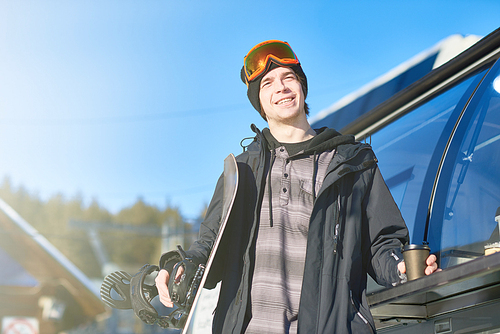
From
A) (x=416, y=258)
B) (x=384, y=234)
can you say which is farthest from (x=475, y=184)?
(x=416, y=258)

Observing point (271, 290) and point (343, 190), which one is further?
point (343, 190)

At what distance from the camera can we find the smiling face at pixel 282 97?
225 cm

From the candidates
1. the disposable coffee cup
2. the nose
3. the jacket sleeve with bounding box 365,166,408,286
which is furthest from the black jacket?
the nose

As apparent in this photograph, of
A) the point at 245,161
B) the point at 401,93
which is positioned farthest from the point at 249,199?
the point at 401,93

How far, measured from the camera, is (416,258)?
5.48ft

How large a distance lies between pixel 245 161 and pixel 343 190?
0.49m

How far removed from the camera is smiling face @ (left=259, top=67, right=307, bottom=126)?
2248mm

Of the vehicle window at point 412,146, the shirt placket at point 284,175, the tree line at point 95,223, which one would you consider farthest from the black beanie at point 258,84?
the tree line at point 95,223

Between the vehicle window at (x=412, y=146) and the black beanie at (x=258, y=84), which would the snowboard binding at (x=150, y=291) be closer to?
the black beanie at (x=258, y=84)

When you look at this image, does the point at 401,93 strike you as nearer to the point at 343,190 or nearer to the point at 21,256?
the point at 343,190

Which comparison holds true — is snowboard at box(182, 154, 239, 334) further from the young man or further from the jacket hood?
the jacket hood

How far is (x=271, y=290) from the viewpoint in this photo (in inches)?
72.0

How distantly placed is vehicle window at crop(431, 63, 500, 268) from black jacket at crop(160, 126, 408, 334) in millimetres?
588

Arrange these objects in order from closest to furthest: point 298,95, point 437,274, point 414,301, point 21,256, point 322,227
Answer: point 437,274 < point 322,227 < point 414,301 < point 298,95 < point 21,256
